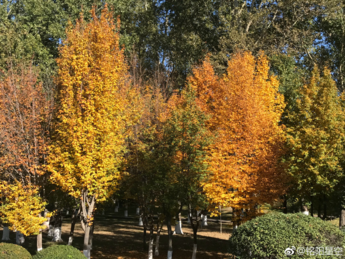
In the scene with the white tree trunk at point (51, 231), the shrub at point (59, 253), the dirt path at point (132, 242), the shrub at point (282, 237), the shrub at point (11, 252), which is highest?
the shrub at point (282, 237)

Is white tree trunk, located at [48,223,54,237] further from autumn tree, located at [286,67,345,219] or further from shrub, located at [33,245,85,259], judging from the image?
autumn tree, located at [286,67,345,219]

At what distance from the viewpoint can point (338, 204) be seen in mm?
19297

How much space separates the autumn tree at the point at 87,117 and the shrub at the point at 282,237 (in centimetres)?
548

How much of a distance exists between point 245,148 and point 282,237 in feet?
19.8

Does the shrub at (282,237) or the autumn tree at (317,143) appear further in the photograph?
the autumn tree at (317,143)

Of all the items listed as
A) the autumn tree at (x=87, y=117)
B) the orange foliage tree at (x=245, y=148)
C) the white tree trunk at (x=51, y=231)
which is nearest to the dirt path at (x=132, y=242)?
the white tree trunk at (x=51, y=231)

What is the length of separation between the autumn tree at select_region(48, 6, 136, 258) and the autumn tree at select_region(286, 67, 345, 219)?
30.7 ft

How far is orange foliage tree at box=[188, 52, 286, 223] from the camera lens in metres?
14.4

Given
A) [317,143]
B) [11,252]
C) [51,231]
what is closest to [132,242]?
[51,231]

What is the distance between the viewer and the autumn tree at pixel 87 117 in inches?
492

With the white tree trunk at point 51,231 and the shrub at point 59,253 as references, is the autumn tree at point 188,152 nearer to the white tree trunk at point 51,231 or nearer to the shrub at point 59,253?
the shrub at point 59,253

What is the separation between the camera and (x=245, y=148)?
1536 cm

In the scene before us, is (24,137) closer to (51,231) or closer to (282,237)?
(51,231)

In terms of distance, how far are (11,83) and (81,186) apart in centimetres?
655
